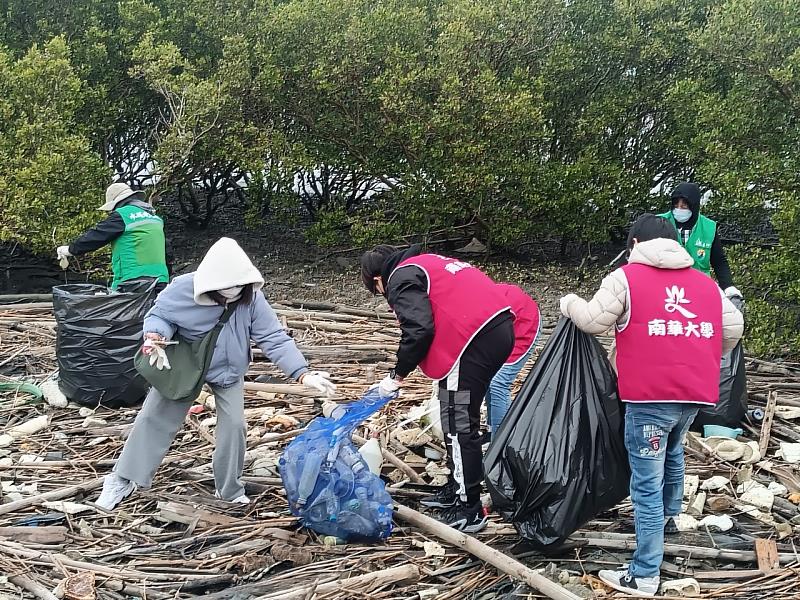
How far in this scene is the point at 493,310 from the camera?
3.91 metres

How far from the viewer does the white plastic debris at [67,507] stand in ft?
13.8

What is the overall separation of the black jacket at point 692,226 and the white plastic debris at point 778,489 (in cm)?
135

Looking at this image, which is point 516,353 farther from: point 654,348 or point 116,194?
point 116,194

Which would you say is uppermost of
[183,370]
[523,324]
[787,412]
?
[523,324]

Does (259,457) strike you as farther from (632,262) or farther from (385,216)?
(385,216)

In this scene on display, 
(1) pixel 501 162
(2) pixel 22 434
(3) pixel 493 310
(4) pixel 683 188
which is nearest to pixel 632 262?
(3) pixel 493 310

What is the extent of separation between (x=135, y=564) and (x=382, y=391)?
139 cm

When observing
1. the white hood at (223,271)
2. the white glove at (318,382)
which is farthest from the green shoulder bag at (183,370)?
the white glove at (318,382)

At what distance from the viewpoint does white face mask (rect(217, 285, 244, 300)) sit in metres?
3.93

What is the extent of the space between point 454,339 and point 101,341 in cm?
285

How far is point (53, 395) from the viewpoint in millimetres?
5785

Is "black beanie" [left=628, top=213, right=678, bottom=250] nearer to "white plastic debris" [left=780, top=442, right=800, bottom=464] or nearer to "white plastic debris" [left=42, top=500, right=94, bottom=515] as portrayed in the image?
"white plastic debris" [left=780, top=442, right=800, bottom=464]

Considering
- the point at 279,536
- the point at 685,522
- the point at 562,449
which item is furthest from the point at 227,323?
the point at 685,522

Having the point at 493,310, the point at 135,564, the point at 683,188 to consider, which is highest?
the point at 683,188
